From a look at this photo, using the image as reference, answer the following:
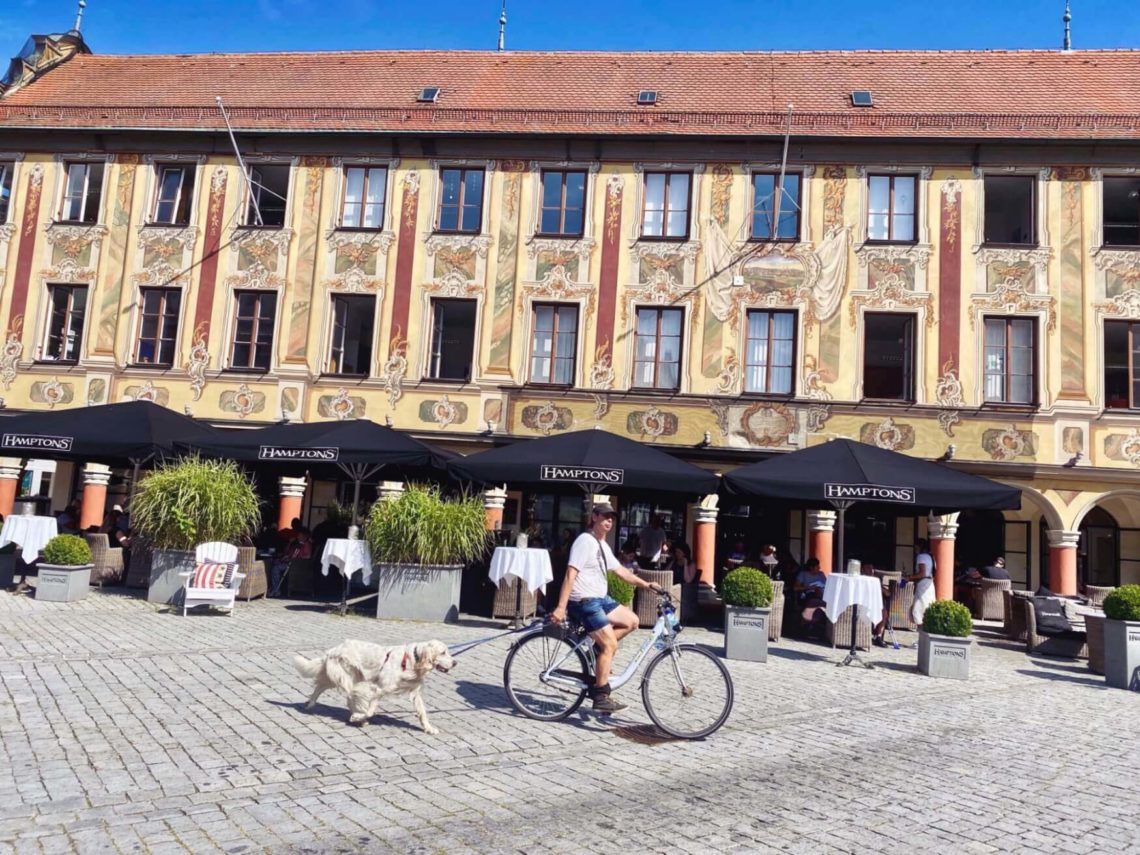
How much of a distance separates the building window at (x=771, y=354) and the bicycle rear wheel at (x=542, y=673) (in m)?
11.4

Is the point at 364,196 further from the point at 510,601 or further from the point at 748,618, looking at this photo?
the point at 748,618

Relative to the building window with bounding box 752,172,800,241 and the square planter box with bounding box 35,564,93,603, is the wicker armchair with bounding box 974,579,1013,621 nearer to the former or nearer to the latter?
the building window with bounding box 752,172,800,241

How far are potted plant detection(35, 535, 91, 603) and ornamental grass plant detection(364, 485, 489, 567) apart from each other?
3.88 m

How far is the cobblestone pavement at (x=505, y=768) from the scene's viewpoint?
14.7ft

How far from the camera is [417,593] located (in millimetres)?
11914

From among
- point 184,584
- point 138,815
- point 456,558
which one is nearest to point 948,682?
point 456,558

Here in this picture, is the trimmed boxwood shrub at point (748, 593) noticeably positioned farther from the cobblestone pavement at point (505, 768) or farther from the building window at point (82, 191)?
the building window at point (82, 191)

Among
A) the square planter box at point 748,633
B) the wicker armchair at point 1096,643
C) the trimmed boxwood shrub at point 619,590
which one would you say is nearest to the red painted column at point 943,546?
the wicker armchair at point 1096,643

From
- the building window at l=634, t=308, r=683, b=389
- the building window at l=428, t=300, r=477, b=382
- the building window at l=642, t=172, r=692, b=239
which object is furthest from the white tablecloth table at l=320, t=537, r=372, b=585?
the building window at l=642, t=172, r=692, b=239

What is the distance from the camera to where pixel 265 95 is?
2108 cm

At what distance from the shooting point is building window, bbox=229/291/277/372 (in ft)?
60.6

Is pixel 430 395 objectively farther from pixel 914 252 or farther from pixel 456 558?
pixel 914 252

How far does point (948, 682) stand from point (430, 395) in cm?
1133

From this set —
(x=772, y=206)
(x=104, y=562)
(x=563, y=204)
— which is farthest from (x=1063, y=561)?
(x=104, y=562)
